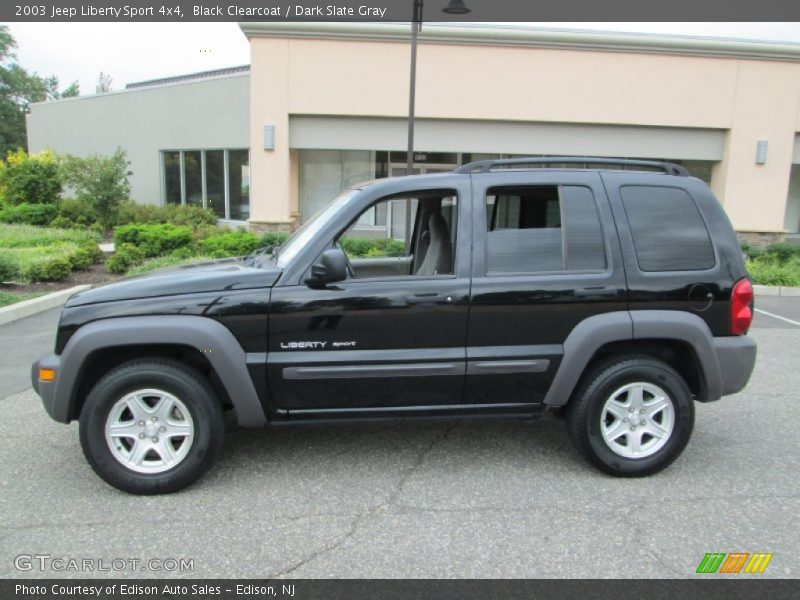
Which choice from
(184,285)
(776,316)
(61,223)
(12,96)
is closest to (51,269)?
(61,223)

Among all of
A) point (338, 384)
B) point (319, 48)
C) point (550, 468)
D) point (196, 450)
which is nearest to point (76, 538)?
point (196, 450)

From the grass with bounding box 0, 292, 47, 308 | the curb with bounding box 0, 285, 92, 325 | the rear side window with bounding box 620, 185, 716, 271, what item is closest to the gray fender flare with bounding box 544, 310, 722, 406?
the rear side window with bounding box 620, 185, 716, 271

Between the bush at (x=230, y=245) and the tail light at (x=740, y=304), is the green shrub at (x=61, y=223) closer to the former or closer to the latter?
the bush at (x=230, y=245)

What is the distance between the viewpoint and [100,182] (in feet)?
62.3

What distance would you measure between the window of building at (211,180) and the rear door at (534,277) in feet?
50.8

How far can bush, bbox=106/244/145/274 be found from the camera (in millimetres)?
11969

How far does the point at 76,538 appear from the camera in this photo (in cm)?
338

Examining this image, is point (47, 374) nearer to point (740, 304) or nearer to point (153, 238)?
point (740, 304)

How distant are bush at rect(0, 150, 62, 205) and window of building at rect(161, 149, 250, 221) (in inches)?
134

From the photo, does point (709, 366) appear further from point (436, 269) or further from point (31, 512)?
point (31, 512)

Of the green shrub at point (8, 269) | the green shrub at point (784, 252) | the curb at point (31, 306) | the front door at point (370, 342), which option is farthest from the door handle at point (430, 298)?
the green shrub at point (784, 252)

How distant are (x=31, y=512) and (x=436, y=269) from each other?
2.89 m

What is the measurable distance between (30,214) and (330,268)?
61.0 ft

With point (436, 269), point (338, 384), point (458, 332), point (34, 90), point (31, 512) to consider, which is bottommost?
point (31, 512)
